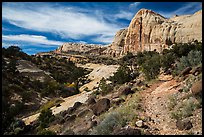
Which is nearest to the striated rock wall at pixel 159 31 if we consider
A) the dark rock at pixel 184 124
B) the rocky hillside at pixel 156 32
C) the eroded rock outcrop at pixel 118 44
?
the rocky hillside at pixel 156 32

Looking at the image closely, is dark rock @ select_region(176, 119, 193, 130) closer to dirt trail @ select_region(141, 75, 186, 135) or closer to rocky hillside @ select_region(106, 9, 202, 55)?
dirt trail @ select_region(141, 75, 186, 135)

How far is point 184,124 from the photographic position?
7.48 m

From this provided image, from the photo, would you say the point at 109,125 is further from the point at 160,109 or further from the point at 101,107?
the point at 101,107

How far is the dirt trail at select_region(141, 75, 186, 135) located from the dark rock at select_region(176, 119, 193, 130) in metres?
0.16

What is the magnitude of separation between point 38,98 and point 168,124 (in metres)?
21.1

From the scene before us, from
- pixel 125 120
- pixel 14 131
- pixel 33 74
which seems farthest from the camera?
pixel 33 74

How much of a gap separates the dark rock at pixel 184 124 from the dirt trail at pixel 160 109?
0.52 feet

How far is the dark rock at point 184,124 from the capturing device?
7.38 m

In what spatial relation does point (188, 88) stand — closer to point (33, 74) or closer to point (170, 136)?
point (170, 136)


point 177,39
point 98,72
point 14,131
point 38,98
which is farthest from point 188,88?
point 177,39

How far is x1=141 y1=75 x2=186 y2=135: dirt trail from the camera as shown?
26.0ft

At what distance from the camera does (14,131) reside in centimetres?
1350

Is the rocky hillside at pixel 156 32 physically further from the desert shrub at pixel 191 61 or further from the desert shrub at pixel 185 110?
the desert shrub at pixel 185 110

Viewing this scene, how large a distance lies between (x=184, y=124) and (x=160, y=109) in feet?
8.75
